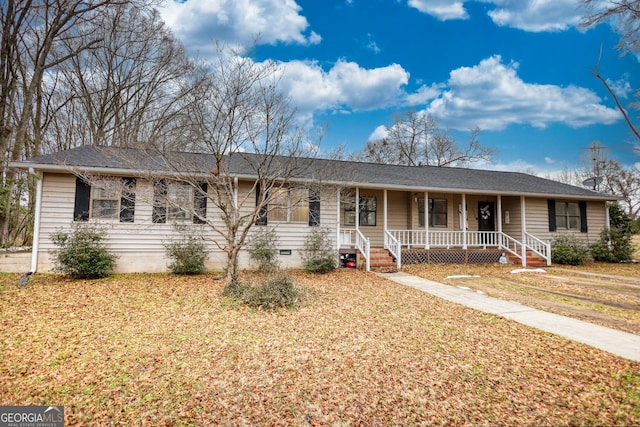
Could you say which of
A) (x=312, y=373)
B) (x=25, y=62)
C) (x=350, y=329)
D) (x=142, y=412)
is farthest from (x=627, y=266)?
(x=25, y=62)

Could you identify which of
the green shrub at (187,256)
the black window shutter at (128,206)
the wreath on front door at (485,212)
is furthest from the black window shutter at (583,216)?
the black window shutter at (128,206)

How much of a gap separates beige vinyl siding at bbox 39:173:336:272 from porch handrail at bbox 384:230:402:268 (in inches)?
118

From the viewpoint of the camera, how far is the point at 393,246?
11.9 meters

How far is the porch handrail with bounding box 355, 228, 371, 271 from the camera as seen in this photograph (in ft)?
35.1

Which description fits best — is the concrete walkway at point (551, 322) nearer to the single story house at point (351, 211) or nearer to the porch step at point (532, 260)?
the single story house at point (351, 211)

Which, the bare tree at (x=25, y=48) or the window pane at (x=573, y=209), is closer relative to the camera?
the bare tree at (x=25, y=48)

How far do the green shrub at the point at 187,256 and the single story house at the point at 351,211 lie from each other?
496mm

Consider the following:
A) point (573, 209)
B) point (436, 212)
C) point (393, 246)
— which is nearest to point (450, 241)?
point (436, 212)

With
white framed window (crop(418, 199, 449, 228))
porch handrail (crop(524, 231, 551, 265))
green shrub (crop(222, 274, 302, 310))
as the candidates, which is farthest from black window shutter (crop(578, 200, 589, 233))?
green shrub (crop(222, 274, 302, 310))

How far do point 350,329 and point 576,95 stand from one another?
16934mm

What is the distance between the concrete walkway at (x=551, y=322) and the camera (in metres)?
4.23

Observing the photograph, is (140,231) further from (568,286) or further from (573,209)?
(573,209)

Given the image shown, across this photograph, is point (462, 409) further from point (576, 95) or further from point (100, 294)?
point (576, 95)

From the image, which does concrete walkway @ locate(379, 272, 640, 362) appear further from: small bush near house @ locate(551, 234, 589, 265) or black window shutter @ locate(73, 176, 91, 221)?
black window shutter @ locate(73, 176, 91, 221)
